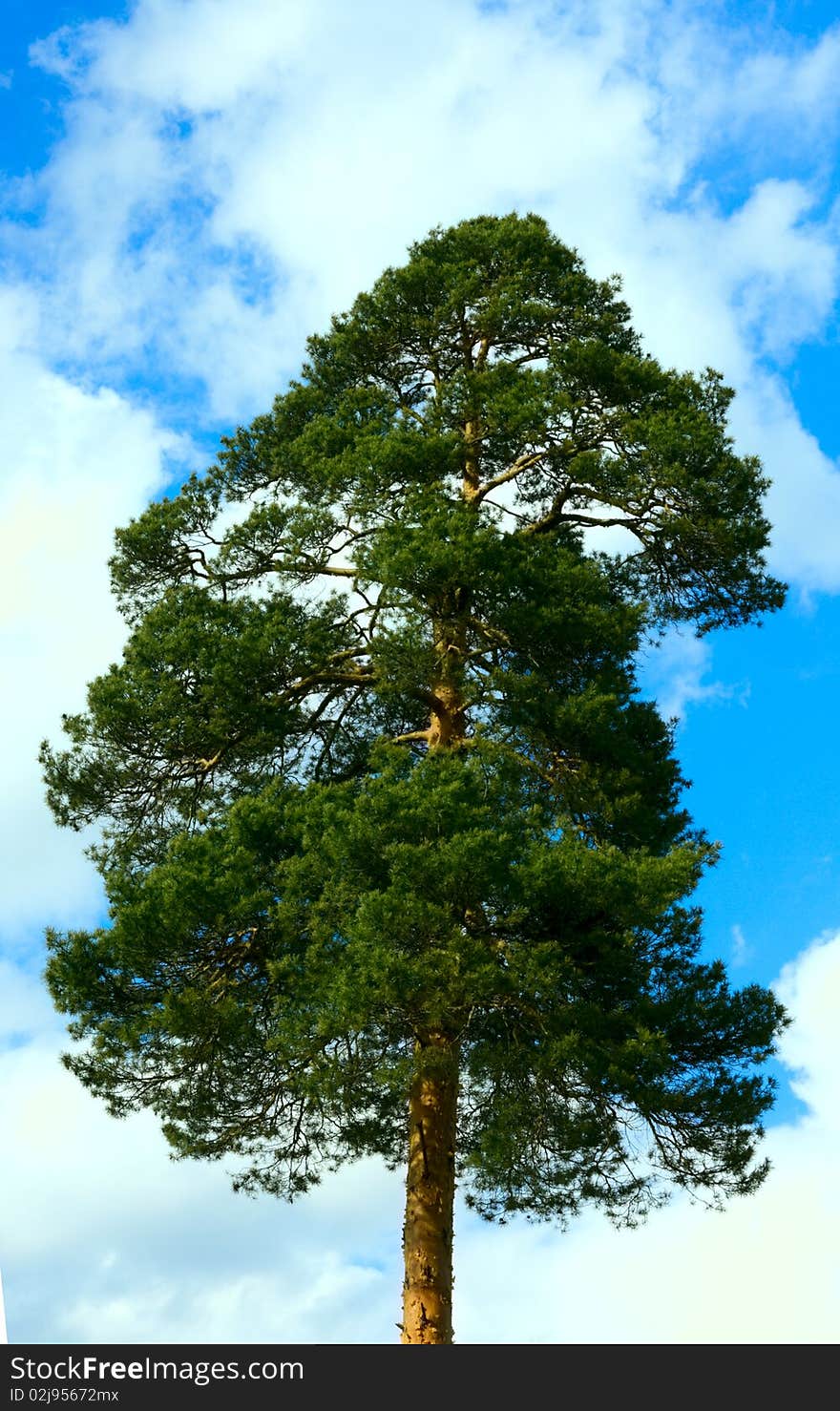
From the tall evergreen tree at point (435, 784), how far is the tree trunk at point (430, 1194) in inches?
1.3

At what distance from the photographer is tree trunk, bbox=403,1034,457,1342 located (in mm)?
11234

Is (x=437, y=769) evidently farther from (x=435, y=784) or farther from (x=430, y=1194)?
(x=430, y=1194)

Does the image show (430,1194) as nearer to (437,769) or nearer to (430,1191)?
(430,1191)

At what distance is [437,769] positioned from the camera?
1170cm

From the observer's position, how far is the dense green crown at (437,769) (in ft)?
36.4

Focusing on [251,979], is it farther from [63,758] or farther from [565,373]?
[565,373]

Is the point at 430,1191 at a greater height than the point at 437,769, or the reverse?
the point at 437,769

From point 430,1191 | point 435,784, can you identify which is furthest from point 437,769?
point 430,1191

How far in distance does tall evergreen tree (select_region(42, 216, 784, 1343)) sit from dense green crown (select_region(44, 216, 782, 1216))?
0.11 feet

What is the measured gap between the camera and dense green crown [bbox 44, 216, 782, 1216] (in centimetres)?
1109

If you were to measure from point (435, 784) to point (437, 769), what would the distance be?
25 cm

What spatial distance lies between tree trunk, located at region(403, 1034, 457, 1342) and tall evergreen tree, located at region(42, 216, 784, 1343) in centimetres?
3
